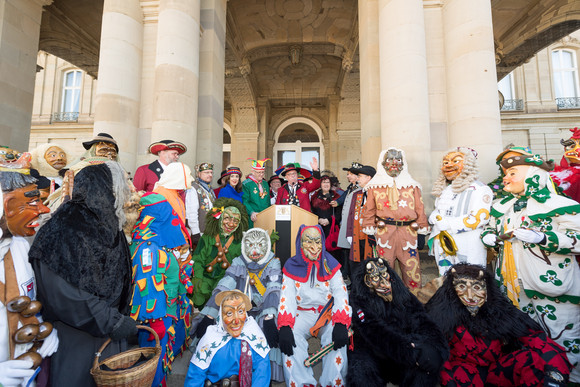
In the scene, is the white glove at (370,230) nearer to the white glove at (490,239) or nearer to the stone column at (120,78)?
the white glove at (490,239)

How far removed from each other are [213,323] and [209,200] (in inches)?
82.1

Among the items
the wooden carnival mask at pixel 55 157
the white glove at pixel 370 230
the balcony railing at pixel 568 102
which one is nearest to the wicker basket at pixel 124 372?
the white glove at pixel 370 230

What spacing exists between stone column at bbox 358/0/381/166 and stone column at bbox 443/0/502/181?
1325 mm

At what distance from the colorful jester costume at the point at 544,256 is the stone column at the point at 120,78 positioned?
613 centimetres

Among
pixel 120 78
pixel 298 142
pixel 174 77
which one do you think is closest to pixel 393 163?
pixel 174 77

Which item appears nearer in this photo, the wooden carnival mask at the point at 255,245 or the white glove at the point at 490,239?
the white glove at the point at 490,239

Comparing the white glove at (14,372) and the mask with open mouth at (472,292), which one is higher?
the mask with open mouth at (472,292)

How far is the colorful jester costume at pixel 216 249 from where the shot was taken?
3.31 meters

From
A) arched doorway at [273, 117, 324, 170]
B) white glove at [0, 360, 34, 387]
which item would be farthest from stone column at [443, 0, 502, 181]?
arched doorway at [273, 117, 324, 170]

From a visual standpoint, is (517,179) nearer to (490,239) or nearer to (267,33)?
(490,239)

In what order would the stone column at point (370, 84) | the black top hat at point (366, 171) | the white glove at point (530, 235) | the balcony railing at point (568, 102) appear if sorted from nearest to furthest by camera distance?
the white glove at point (530, 235), the black top hat at point (366, 171), the stone column at point (370, 84), the balcony railing at point (568, 102)

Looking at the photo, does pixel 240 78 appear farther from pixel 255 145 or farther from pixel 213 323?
pixel 213 323

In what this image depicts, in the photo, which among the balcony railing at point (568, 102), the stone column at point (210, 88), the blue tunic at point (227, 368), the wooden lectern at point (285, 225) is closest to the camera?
the blue tunic at point (227, 368)

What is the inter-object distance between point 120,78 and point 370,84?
499cm
